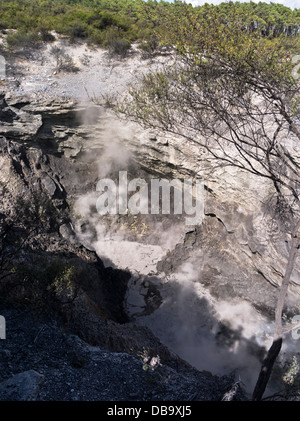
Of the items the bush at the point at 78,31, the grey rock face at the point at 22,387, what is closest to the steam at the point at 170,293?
the grey rock face at the point at 22,387

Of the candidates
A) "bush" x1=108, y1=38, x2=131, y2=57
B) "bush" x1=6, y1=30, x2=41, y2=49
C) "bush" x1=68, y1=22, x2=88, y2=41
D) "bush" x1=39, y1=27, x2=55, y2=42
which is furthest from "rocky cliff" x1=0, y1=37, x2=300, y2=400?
"bush" x1=39, y1=27, x2=55, y2=42

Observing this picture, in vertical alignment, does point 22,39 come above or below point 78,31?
below

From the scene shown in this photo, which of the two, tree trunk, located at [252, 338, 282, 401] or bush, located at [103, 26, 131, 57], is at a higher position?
bush, located at [103, 26, 131, 57]

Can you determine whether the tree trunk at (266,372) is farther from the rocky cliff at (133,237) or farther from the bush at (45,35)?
the bush at (45,35)

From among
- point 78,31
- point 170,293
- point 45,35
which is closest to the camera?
point 170,293

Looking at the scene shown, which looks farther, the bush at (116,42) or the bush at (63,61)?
the bush at (116,42)

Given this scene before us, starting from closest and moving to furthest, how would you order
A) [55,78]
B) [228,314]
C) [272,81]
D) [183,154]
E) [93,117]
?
1. [272,81]
2. [228,314]
3. [183,154]
4. [93,117]
5. [55,78]

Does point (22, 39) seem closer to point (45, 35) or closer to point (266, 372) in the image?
point (45, 35)

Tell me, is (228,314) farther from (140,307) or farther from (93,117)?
(93,117)

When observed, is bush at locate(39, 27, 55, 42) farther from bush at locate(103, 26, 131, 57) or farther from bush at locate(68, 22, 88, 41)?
bush at locate(103, 26, 131, 57)

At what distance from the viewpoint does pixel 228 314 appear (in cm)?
995

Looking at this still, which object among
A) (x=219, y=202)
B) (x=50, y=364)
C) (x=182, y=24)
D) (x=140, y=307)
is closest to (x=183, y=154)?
(x=219, y=202)

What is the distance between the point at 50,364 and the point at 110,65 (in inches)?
493

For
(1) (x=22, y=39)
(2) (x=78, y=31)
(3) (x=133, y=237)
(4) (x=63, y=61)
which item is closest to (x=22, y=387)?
(3) (x=133, y=237)
